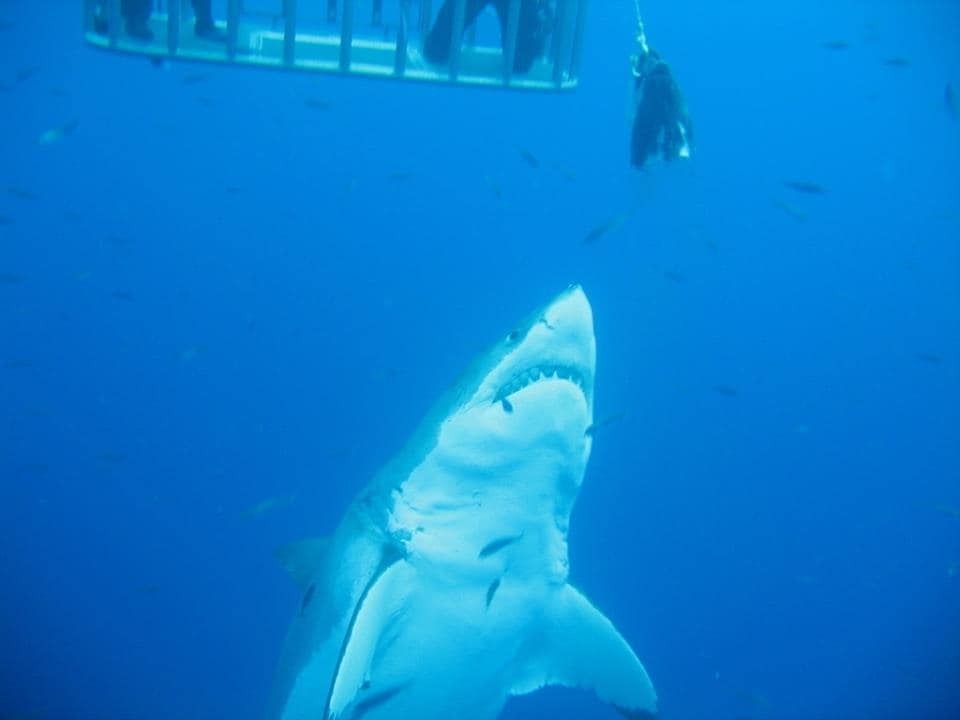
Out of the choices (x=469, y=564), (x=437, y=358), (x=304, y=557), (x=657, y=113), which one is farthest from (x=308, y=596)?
(x=437, y=358)

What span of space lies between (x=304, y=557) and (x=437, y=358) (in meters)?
8.90

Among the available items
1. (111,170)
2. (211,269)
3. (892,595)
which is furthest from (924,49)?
(111,170)

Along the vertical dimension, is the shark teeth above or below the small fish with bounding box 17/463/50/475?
above

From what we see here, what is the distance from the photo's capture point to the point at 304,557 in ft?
11.7

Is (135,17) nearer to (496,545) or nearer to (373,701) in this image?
(496,545)

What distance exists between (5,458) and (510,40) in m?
10.9

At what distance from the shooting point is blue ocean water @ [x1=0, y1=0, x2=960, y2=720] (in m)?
10.2

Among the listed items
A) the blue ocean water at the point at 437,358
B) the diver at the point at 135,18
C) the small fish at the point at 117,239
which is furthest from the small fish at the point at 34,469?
the diver at the point at 135,18

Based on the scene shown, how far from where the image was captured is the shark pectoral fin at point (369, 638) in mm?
2695

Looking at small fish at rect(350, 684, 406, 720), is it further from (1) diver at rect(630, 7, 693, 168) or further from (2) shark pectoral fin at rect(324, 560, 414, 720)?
(1) diver at rect(630, 7, 693, 168)

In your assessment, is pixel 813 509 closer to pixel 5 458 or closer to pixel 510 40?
pixel 510 40

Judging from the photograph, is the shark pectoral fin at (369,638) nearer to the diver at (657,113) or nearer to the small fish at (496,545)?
the small fish at (496,545)

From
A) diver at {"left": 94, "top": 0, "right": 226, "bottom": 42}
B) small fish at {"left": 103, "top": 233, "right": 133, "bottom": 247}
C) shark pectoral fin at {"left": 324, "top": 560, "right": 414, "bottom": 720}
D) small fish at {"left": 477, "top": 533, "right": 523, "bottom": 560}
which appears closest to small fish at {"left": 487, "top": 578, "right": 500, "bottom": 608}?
small fish at {"left": 477, "top": 533, "right": 523, "bottom": 560}

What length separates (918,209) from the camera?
18.2 meters
